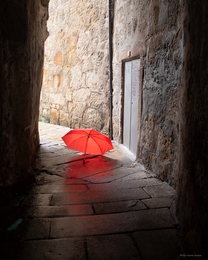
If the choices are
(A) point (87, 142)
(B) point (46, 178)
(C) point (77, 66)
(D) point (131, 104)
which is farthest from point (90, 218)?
(C) point (77, 66)

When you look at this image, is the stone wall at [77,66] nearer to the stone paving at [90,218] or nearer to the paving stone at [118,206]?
the stone paving at [90,218]

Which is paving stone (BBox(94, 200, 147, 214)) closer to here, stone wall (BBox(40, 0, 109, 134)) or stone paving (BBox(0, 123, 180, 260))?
stone paving (BBox(0, 123, 180, 260))

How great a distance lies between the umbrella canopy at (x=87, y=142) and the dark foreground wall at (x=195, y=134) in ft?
7.05

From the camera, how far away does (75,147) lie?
3.88 m

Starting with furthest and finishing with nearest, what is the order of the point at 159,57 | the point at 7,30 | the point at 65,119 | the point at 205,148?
1. the point at 65,119
2. the point at 159,57
3. the point at 7,30
4. the point at 205,148

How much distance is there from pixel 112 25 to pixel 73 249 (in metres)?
4.48

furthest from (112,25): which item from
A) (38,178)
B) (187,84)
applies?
(187,84)

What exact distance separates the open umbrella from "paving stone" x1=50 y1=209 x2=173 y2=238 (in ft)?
5.89

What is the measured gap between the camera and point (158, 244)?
173cm

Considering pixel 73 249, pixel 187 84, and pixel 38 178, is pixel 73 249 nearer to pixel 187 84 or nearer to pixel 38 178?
pixel 187 84

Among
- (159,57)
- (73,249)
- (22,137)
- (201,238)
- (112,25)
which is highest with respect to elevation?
(112,25)

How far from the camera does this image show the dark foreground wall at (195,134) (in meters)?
1.30

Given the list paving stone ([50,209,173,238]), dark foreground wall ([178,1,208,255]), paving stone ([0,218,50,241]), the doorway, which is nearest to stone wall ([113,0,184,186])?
the doorway

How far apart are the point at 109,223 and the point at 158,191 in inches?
33.4
